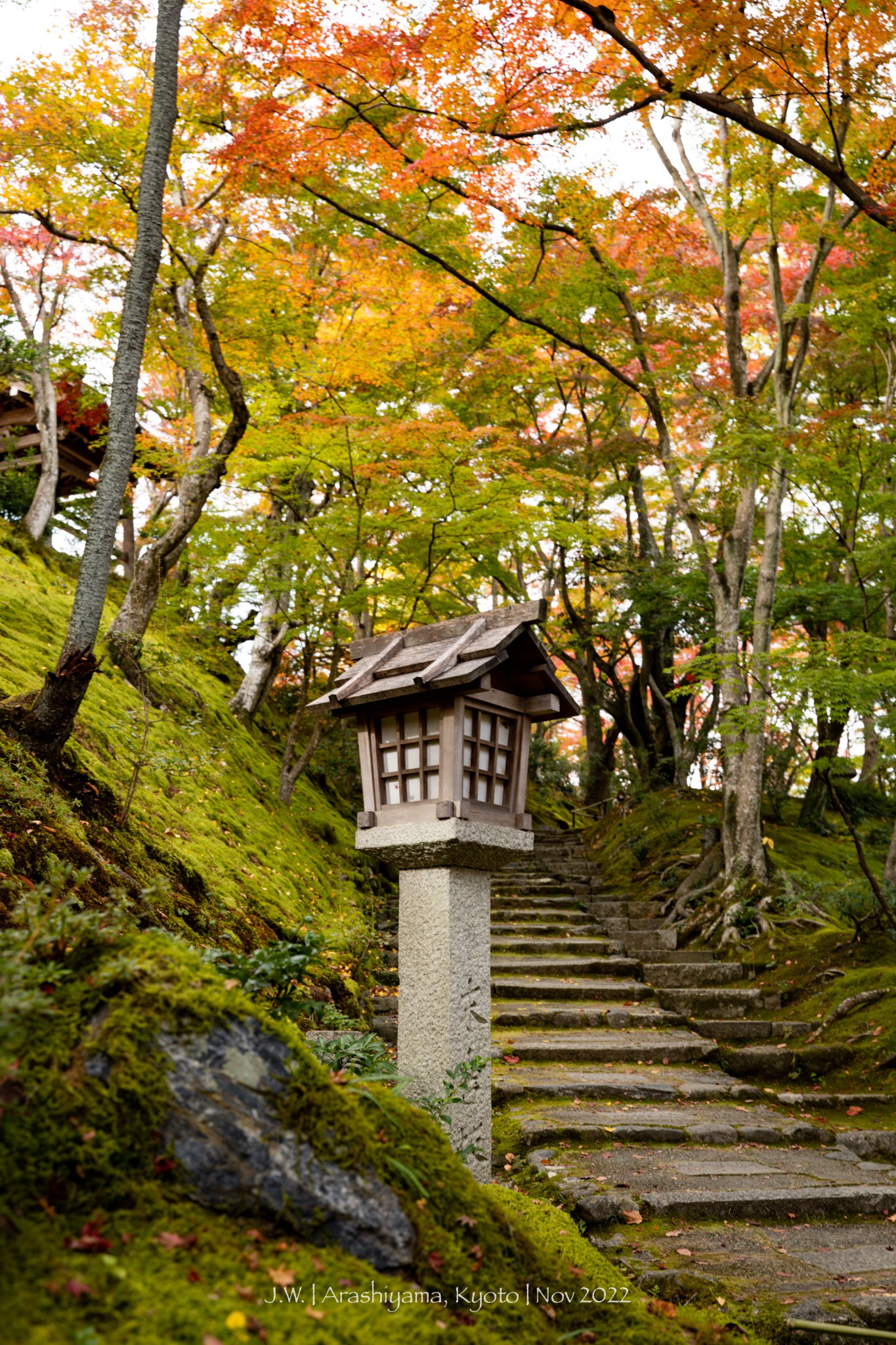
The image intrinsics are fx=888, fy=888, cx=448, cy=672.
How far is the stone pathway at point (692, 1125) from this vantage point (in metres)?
4.22

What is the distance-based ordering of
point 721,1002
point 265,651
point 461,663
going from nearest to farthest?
point 461,663 < point 721,1002 < point 265,651

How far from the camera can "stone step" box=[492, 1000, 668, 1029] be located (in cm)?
820

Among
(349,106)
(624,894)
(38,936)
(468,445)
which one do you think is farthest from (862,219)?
(38,936)

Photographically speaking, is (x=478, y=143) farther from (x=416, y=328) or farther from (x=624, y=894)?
(x=624, y=894)

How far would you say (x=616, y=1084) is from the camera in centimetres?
673

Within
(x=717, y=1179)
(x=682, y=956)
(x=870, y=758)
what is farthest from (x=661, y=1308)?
(x=870, y=758)

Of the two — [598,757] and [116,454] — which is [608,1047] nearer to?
[116,454]

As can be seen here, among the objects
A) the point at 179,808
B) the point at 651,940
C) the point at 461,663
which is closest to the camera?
the point at 461,663

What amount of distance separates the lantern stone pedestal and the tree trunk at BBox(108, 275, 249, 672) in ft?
19.2

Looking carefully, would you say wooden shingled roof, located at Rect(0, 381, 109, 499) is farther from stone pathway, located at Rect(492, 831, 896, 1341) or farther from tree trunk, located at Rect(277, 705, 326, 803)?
stone pathway, located at Rect(492, 831, 896, 1341)

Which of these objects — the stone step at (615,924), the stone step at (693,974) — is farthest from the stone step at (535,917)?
the stone step at (693,974)

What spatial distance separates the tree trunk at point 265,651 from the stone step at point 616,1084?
7.47 meters


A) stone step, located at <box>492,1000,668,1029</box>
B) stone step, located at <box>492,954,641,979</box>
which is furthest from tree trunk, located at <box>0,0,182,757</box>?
stone step, located at <box>492,954,641,979</box>

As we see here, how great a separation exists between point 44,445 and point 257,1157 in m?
12.6
